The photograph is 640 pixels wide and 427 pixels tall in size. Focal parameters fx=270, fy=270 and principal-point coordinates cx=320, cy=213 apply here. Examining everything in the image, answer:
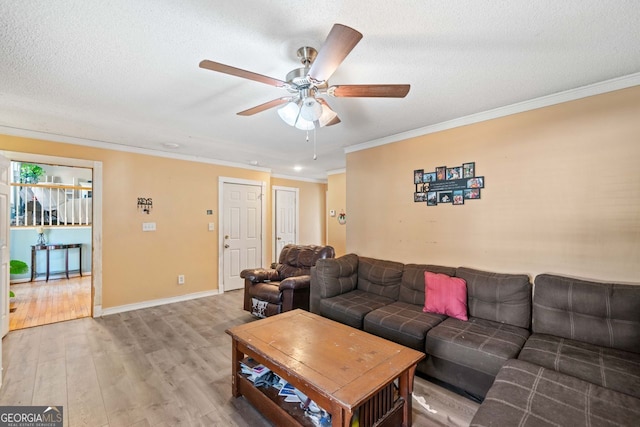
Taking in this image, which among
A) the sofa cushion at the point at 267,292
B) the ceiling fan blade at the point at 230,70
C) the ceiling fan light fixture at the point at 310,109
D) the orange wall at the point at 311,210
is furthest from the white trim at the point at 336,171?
the ceiling fan blade at the point at 230,70

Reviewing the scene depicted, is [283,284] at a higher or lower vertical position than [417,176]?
lower

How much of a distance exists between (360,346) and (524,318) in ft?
4.87

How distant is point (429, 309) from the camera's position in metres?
2.57

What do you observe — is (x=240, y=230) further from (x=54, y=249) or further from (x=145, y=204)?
(x=54, y=249)

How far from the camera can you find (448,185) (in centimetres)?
296

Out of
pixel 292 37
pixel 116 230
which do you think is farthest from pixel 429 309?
pixel 116 230

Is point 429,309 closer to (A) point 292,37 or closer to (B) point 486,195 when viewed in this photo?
(B) point 486,195

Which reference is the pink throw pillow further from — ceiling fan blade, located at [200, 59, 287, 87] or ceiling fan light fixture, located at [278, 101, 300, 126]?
ceiling fan blade, located at [200, 59, 287, 87]

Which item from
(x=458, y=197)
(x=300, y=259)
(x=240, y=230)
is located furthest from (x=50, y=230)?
(x=458, y=197)

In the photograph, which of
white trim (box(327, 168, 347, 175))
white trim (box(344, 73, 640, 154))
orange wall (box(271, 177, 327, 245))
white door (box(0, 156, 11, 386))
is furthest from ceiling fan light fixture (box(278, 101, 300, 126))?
orange wall (box(271, 177, 327, 245))

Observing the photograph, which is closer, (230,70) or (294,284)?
(230,70)

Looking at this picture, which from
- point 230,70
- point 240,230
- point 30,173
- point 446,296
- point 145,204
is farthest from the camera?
point 30,173

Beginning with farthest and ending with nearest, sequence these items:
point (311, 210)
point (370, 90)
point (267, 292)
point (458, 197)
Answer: point (311, 210) → point (267, 292) → point (458, 197) → point (370, 90)

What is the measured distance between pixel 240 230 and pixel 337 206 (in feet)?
7.18
